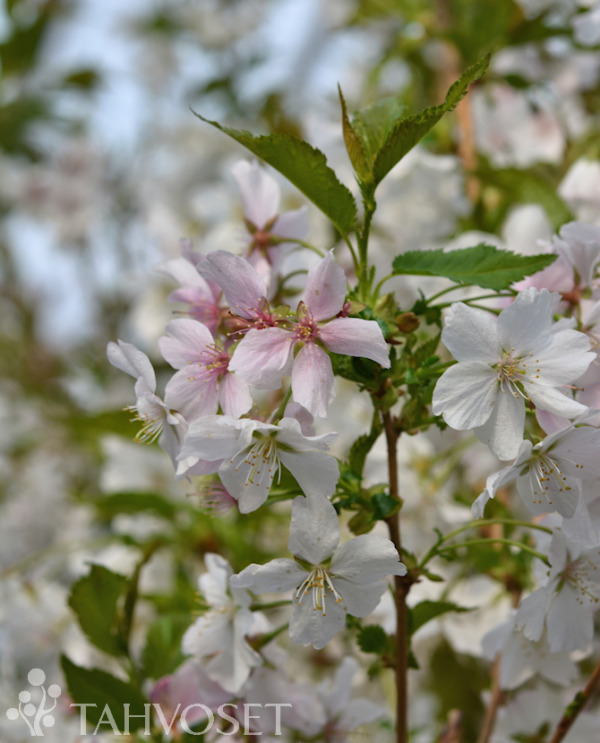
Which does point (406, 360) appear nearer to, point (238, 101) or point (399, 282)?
point (399, 282)

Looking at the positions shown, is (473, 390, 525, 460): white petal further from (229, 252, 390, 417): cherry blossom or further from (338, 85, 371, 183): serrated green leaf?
(338, 85, 371, 183): serrated green leaf

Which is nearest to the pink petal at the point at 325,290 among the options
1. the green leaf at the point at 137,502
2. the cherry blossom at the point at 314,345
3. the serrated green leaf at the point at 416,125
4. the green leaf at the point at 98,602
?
the cherry blossom at the point at 314,345

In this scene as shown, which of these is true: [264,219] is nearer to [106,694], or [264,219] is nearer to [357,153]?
[357,153]

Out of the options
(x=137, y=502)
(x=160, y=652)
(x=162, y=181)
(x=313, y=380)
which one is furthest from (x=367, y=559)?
(x=162, y=181)

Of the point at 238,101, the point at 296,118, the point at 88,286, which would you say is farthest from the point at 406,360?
the point at 88,286

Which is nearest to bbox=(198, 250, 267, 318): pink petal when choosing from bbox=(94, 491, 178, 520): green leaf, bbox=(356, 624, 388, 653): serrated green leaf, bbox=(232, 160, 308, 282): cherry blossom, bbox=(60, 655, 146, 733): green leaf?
bbox=(232, 160, 308, 282): cherry blossom

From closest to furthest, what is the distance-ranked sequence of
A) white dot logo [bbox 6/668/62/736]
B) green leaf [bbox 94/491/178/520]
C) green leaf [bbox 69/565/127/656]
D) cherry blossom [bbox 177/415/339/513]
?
cherry blossom [bbox 177/415/339/513], green leaf [bbox 69/565/127/656], white dot logo [bbox 6/668/62/736], green leaf [bbox 94/491/178/520]
